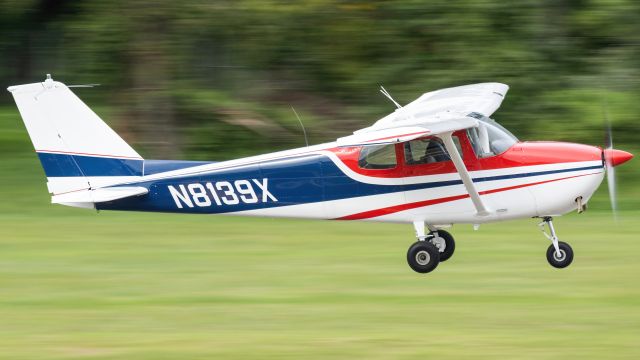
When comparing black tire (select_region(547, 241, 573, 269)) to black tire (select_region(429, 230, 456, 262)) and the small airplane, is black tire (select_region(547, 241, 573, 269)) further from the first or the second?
black tire (select_region(429, 230, 456, 262))

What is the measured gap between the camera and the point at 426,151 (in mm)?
12453

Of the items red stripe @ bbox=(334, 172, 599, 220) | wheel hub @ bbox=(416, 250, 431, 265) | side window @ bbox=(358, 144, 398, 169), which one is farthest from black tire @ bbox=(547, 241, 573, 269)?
side window @ bbox=(358, 144, 398, 169)

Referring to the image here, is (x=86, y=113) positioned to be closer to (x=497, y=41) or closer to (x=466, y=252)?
(x=466, y=252)

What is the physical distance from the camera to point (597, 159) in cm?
1212

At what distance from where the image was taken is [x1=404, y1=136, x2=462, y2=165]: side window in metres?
12.4

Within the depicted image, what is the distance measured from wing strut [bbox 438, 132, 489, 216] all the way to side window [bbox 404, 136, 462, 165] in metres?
0.24

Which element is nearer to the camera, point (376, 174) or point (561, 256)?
point (376, 174)

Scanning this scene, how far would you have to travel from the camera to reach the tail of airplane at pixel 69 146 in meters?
13.0

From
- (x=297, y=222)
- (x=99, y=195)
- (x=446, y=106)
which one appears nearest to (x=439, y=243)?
(x=446, y=106)

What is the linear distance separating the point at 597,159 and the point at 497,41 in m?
9.21

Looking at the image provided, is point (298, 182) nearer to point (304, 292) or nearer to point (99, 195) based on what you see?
point (304, 292)

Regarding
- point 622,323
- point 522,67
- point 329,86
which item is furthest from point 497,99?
point 329,86

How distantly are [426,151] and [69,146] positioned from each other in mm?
4177

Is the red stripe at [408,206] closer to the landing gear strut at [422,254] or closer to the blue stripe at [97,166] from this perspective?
the landing gear strut at [422,254]
